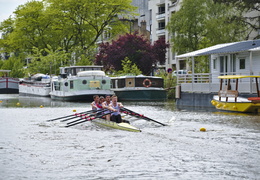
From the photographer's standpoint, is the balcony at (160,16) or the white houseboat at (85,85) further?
the balcony at (160,16)

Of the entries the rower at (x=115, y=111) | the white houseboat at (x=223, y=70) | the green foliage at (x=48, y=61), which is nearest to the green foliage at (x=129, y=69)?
the green foliage at (x=48, y=61)

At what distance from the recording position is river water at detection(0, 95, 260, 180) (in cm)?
1563

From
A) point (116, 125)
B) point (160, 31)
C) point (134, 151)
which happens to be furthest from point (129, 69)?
point (134, 151)

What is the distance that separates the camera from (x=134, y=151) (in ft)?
63.4

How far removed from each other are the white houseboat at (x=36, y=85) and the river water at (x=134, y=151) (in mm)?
41936

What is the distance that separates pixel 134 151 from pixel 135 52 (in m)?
48.9

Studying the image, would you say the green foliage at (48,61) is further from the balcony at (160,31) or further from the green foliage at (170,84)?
the green foliage at (170,84)

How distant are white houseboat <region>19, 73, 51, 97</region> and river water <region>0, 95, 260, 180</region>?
41936 millimetres

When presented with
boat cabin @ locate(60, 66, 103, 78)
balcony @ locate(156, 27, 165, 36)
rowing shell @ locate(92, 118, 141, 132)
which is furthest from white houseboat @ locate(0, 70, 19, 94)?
rowing shell @ locate(92, 118, 141, 132)

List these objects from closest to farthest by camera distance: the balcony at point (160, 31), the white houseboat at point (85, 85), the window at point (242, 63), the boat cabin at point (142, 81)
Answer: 1. the window at point (242, 63)
2. the white houseboat at point (85, 85)
3. the boat cabin at point (142, 81)
4. the balcony at point (160, 31)

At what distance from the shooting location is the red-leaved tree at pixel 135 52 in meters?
67.7

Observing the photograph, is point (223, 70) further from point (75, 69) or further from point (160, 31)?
point (160, 31)

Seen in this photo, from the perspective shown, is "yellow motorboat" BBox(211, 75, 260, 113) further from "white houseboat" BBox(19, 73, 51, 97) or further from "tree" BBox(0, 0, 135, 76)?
"tree" BBox(0, 0, 135, 76)

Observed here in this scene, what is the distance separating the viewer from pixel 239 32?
53.6m
